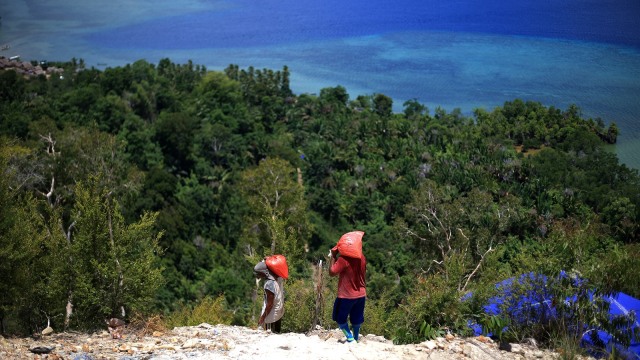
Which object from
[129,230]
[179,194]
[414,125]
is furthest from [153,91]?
[129,230]

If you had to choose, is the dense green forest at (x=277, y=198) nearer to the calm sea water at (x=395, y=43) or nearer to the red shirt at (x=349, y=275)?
the red shirt at (x=349, y=275)

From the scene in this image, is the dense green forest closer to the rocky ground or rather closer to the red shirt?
the rocky ground

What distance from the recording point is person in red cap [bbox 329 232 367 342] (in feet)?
28.5

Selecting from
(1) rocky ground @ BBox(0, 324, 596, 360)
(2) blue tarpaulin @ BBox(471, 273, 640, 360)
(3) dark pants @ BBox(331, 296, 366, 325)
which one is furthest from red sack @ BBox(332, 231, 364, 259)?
(2) blue tarpaulin @ BBox(471, 273, 640, 360)

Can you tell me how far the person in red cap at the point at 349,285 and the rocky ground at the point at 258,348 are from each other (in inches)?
16.4

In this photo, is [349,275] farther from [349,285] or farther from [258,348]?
[258,348]

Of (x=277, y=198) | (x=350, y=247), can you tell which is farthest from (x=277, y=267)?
(x=277, y=198)

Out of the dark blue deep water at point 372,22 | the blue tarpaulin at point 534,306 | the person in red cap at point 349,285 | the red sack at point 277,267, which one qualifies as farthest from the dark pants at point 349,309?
the dark blue deep water at point 372,22

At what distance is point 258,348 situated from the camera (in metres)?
8.98

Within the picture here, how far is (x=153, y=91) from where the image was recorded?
5572 cm

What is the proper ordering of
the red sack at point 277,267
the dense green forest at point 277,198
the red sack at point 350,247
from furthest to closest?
1. the dense green forest at point 277,198
2. the red sack at point 277,267
3. the red sack at point 350,247

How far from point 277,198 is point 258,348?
1365cm

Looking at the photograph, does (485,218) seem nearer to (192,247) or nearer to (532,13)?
(192,247)

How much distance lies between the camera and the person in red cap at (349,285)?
8688mm
